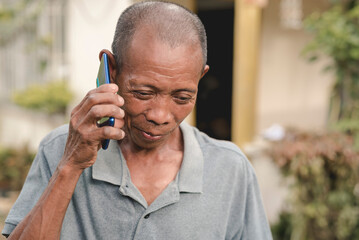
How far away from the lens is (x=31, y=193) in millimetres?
1356

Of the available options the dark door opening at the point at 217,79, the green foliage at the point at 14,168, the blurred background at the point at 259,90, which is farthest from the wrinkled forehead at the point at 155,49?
the dark door opening at the point at 217,79

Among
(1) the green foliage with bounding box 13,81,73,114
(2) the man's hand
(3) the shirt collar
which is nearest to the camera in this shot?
(2) the man's hand

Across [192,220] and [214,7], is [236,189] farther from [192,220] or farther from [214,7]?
[214,7]

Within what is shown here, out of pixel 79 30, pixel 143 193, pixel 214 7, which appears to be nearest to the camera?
pixel 143 193

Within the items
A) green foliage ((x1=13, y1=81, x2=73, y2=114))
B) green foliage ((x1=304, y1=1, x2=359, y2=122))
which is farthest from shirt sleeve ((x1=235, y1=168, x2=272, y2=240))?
green foliage ((x1=13, y1=81, x2=73, y2=114))

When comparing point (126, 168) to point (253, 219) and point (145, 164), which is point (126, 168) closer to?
point (145, 164)

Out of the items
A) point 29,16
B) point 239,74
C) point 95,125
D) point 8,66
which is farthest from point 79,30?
point 95,125

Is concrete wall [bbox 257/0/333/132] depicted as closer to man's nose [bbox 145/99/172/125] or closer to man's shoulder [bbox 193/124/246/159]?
man's shoulder [bbox 193/124/246/159]

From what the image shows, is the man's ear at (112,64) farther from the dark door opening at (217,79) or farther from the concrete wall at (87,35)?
the dark door opening at (217,79)

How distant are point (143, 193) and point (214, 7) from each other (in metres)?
6.32

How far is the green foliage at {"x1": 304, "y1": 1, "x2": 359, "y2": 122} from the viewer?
3.88 meters

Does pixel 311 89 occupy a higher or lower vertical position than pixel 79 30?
lower

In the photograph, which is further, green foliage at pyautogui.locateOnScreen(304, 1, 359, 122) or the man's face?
green foliage at pyautogui.locateOnScreen(304, 1, 359, 122)

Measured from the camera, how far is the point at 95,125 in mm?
1164
